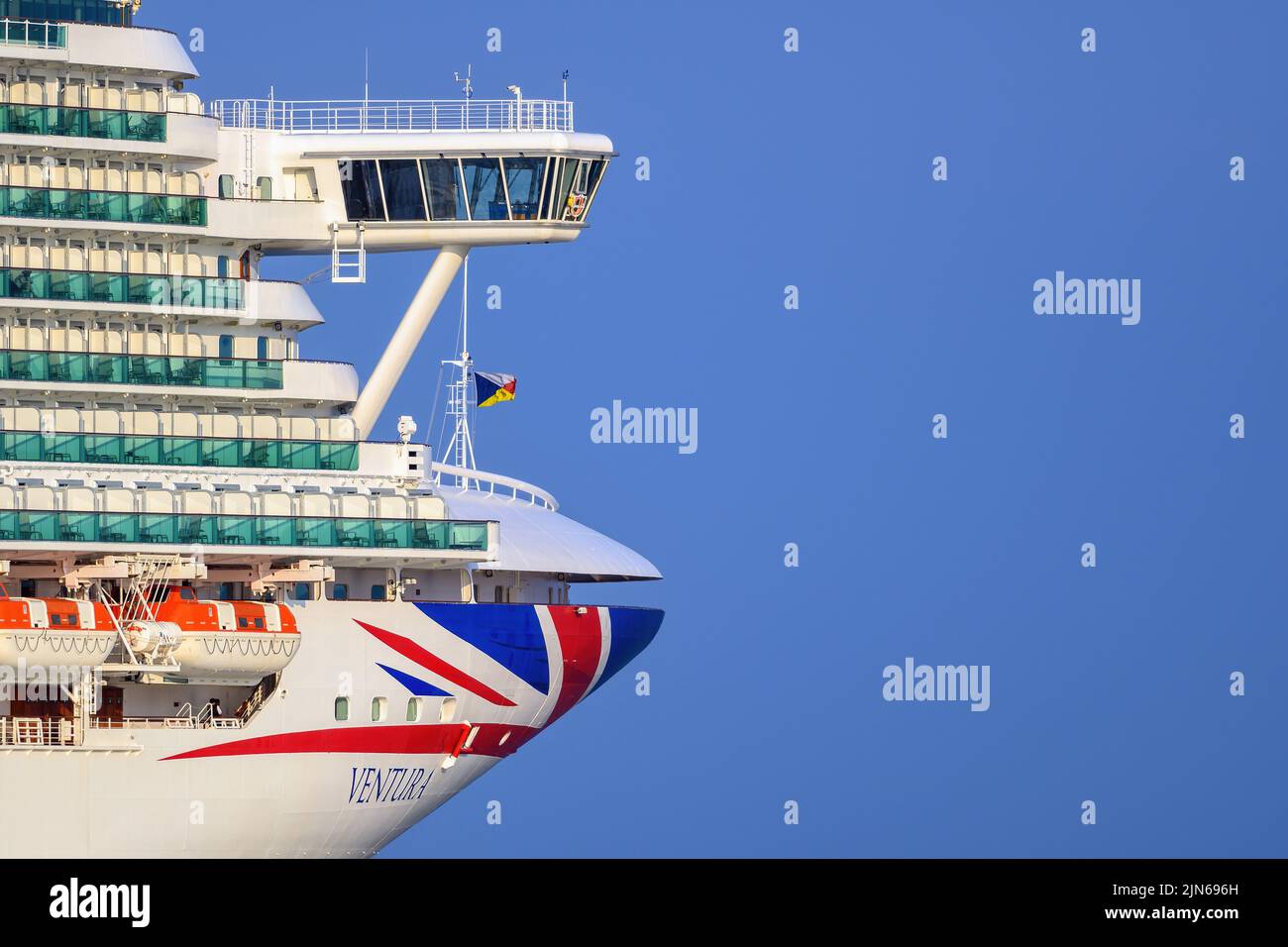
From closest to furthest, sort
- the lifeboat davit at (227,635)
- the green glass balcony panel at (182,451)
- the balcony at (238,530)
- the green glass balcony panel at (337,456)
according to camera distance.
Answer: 1. the balcony at (238,530)
2. the lifeboat davit at (227,635)
3. the green glass balcony panel at (182,451)
4. the green glass balcony panel at (337,456)

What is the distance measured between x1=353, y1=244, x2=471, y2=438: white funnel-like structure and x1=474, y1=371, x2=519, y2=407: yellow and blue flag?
1227 centimetres

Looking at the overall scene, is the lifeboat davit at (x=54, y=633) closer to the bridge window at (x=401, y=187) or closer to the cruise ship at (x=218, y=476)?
the cruise ship at (x=218, y=476)

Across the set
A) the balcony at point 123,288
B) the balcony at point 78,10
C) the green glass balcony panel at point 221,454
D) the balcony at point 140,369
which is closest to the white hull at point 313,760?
the green glass balcony panel at point 221,454

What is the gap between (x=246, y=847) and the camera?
492 ft

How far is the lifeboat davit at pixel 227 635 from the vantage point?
145 m

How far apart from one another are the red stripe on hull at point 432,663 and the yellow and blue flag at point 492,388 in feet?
53.6

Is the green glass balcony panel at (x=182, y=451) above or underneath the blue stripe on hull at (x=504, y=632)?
above

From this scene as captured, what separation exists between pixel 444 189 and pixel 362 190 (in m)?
2.79

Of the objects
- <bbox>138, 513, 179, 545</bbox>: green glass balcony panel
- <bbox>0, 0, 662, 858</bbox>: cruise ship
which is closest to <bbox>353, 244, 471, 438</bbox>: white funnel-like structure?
<bbox>0, 0, 662, 858</bbox>: cruise ship

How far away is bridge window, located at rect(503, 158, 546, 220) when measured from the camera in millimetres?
154625

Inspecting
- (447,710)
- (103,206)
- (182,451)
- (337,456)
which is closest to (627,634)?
(447,710)

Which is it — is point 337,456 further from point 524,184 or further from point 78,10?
point 78,10
